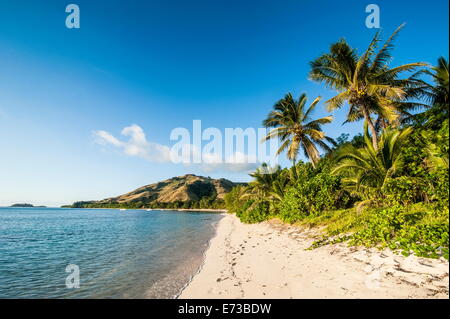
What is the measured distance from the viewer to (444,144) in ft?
12.4

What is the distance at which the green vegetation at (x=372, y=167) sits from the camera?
16.1 feet

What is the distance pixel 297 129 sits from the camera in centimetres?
1769

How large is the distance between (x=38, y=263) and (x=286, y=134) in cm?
1816

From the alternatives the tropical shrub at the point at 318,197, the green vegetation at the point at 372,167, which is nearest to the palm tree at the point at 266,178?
the green vegetation at the point at 372,167

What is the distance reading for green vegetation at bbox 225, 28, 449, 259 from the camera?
4.89 m

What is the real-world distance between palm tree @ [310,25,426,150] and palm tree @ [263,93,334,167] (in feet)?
11.8

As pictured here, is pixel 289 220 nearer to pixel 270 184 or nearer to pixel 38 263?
pixel 270 184

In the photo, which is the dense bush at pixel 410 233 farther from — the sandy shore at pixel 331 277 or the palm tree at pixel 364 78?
the palm tree at pixel 364 78

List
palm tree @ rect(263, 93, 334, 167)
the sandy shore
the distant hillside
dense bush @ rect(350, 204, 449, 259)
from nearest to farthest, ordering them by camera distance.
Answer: the sandy shore
dense bush @ rect(350, 204, 449, 259)
palm tree @ rect(263, 93, 334, 167)
the distant hillside

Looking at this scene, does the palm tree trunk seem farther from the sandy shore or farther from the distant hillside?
the distant hillside

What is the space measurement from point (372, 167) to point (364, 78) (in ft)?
20.9

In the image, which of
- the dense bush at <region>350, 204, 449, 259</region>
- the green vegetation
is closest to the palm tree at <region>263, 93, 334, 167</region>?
the green vegetation

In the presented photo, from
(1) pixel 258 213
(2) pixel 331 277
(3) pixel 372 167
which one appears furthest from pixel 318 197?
(1) pixel 258 213

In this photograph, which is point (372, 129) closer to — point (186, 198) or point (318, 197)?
point (318, 197)
